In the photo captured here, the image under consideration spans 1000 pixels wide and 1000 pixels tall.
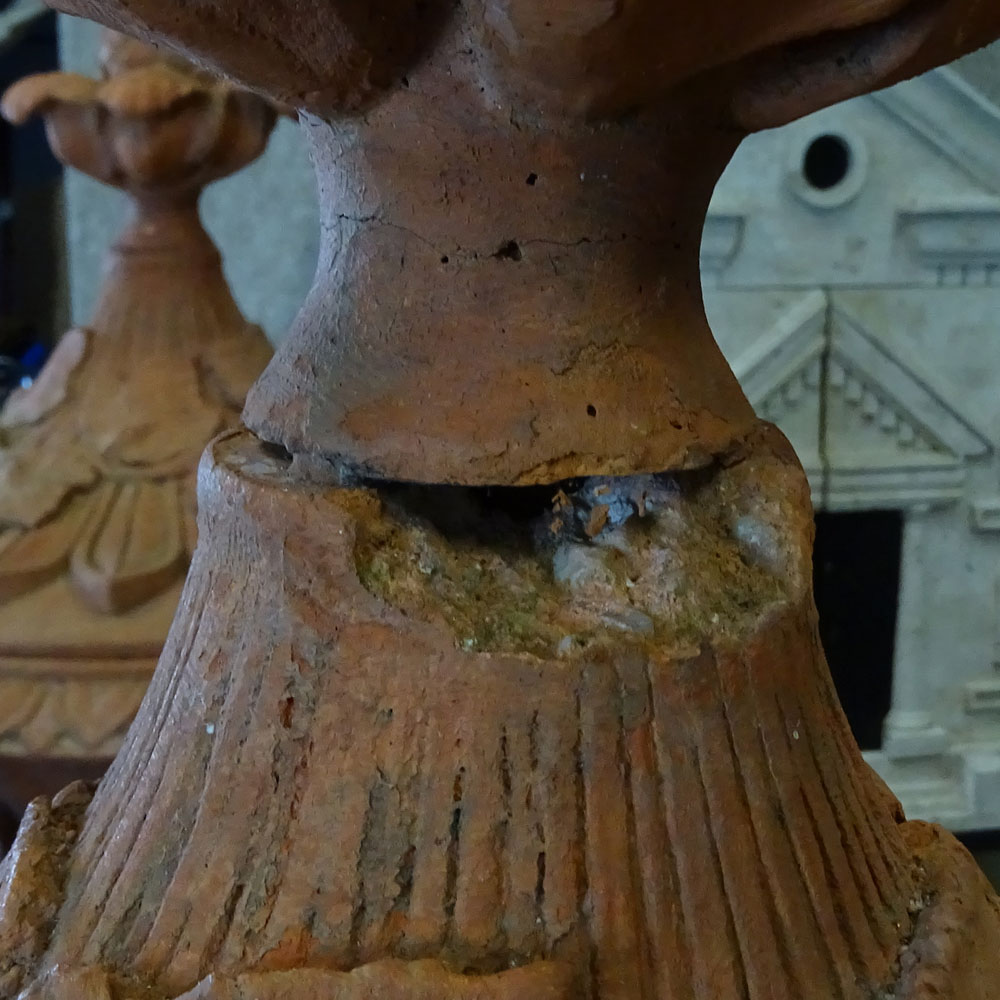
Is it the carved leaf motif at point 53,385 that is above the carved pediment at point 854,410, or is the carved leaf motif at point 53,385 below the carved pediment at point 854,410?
below

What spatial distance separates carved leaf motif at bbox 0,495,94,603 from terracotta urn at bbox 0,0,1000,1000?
722 mm

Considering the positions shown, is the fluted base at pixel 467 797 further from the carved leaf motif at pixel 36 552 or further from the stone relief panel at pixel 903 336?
the stone relief panel at pixel 903 336

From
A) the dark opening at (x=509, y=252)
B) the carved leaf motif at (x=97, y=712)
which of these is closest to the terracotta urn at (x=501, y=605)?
the dark opening at (x=509, y=252)

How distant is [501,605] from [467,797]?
0.35 feet

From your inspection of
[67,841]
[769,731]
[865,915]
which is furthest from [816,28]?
[67,841]

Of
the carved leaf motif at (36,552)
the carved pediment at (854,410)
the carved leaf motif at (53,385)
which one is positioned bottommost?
the carved leaf motif at (36,552)

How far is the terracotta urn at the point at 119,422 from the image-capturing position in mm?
1310

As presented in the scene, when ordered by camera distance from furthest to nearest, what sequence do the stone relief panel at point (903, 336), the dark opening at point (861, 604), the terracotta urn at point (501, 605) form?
the dark opening at point (861, 604) → the stone relief panel at point (903, 336) → the terracotta urn at point (501, 605)

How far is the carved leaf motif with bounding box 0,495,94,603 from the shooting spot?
4.43ft

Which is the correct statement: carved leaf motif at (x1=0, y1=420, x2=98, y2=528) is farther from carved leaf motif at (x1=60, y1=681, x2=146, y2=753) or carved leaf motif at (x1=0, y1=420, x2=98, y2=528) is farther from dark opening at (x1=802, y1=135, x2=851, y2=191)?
dark opening at (x1=802, y1=135, x2=851, y2=191)

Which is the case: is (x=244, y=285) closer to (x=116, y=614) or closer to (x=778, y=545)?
(x=116, y=614)

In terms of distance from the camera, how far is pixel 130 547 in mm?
1358

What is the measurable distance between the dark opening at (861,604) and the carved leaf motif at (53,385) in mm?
1352

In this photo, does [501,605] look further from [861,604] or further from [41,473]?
[861,604]
